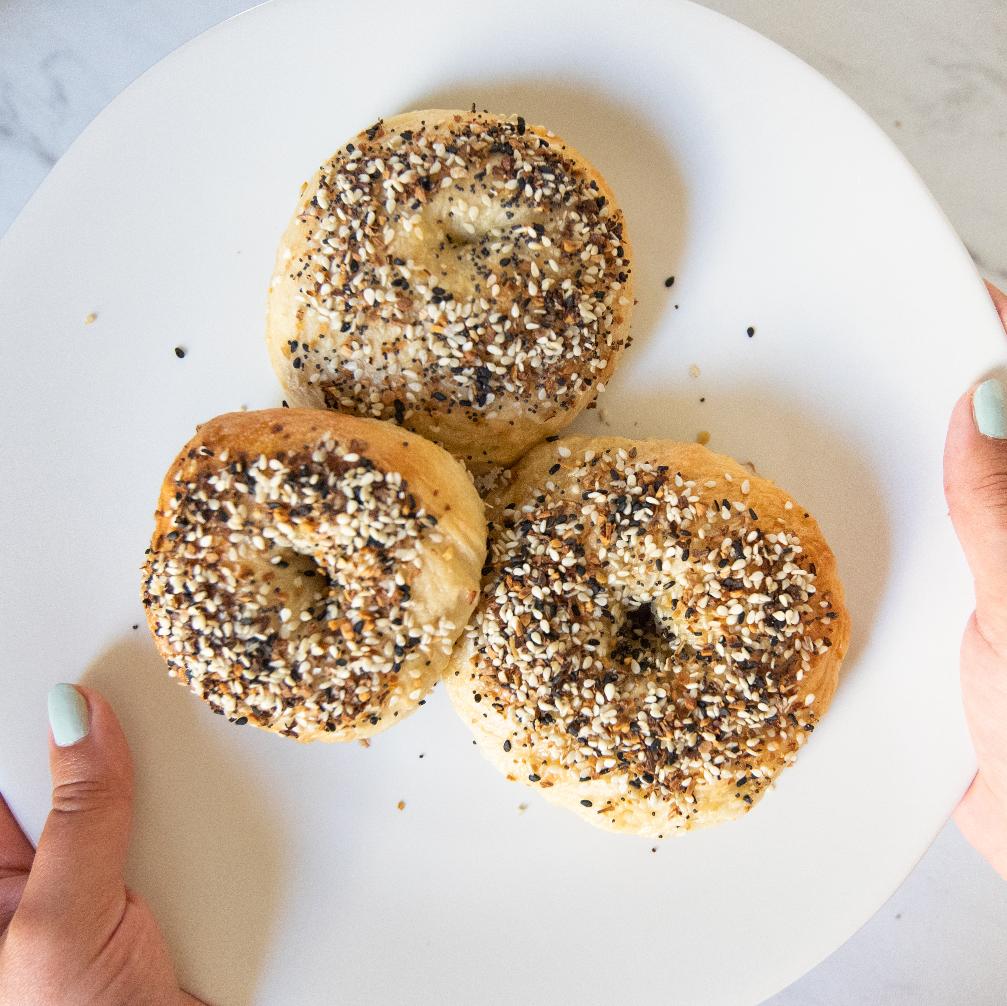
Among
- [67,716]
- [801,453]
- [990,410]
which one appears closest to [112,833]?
[67,716]

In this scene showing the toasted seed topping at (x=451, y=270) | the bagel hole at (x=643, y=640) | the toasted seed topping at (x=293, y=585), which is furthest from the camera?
the bagel hole at (x=643, y=640)

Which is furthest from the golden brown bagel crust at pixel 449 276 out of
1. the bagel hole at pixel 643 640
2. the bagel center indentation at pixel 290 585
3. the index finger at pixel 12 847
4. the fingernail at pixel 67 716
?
the index finger at pixel 12 847

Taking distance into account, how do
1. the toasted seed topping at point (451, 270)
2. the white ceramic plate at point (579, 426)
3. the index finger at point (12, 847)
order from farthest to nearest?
the index finger at point (12, 847) < the white ceramic plate at point (579, 426) < the toasted seed topping at point (451, 270)

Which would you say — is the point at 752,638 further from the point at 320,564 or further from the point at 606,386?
the point at 320,564

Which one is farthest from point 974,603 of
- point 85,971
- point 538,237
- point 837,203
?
point 85,971

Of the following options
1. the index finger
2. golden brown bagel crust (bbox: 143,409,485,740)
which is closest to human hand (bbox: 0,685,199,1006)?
the index finger

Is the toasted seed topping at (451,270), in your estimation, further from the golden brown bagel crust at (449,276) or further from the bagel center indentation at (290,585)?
the bagel center indentation at (290,585)

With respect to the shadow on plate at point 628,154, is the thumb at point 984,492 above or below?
below

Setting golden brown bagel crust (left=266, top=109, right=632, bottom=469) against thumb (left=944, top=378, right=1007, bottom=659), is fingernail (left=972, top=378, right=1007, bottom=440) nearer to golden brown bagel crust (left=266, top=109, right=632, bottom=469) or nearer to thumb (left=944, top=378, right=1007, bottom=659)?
thumb (left=944, top=378, right=1007, bottom=659)
